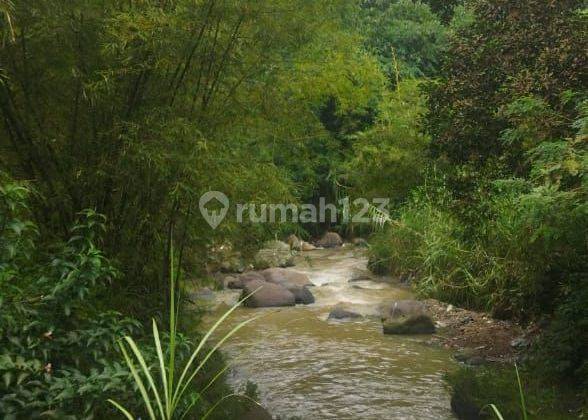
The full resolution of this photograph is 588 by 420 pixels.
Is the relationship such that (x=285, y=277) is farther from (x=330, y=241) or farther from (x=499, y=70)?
(x=499, y=70)

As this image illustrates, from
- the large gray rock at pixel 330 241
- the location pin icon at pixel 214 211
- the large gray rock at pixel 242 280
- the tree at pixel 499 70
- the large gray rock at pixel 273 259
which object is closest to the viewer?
the location pin icon at pixel 214 211

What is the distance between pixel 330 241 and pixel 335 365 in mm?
8102

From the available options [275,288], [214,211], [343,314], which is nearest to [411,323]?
[343,314]

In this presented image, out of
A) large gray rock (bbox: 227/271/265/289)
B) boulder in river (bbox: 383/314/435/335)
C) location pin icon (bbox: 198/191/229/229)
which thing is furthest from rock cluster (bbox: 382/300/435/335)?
location pin icon (bbox: 198/191/229/229)

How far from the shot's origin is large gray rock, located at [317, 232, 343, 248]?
14.0m

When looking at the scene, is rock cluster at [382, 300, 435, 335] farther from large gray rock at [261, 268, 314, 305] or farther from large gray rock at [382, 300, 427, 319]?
large gray rock at [261, 268, 314, 305]

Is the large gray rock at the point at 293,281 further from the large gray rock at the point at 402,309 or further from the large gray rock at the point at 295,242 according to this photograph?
the large gray rock at the point at 295,242

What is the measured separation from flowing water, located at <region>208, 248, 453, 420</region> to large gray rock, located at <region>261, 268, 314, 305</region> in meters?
0.23

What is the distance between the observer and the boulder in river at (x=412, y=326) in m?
7.03

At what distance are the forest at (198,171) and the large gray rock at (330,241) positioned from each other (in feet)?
25.9

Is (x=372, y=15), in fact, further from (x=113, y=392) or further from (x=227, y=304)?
(x=113, y=392)

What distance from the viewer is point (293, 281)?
9719 mm

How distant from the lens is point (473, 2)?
499cm

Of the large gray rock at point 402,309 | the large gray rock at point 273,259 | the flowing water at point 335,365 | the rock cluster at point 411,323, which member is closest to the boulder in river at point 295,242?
the large gray rock at point 273,259
